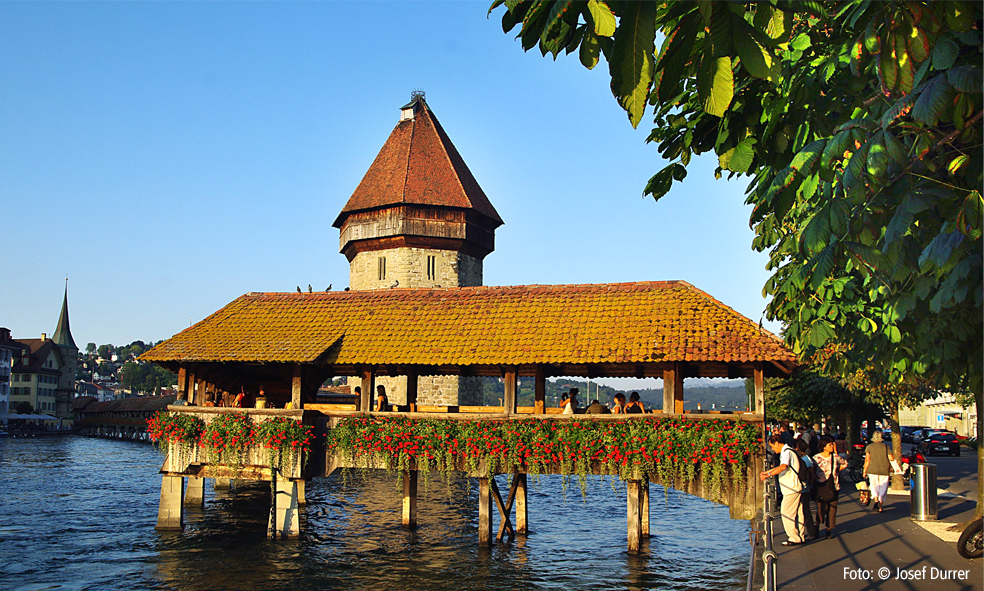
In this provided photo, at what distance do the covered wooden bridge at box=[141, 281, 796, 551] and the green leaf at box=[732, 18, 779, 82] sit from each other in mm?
12588

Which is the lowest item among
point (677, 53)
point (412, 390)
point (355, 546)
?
point (355, 546)

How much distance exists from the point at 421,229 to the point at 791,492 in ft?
95.5

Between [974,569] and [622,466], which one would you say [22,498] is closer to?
[622,466]

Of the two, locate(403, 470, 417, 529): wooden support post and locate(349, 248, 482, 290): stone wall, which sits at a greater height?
locate(349, 248, 482, 290): stone wall

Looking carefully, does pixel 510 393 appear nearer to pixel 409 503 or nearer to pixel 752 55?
pixel 409 503

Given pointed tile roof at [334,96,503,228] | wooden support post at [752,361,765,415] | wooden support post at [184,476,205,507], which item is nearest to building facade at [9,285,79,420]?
pointed tile roof at [334,96,503,228]

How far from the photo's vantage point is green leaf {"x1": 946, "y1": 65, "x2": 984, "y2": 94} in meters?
4.79

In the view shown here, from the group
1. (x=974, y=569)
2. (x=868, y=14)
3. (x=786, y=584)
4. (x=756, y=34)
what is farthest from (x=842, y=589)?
(x=756, y=34)

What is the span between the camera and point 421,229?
39312 millimetres

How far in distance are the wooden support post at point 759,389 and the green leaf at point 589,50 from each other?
1284 centimetres

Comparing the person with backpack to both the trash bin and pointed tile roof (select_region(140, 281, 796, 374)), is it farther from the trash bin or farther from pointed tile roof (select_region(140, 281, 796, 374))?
the trash bin

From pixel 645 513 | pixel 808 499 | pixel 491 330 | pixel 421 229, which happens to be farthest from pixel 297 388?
pixel 421 229

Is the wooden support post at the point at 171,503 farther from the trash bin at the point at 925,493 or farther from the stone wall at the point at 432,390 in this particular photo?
the trash bin at the point at 925,493

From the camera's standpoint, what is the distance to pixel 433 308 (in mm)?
19484
